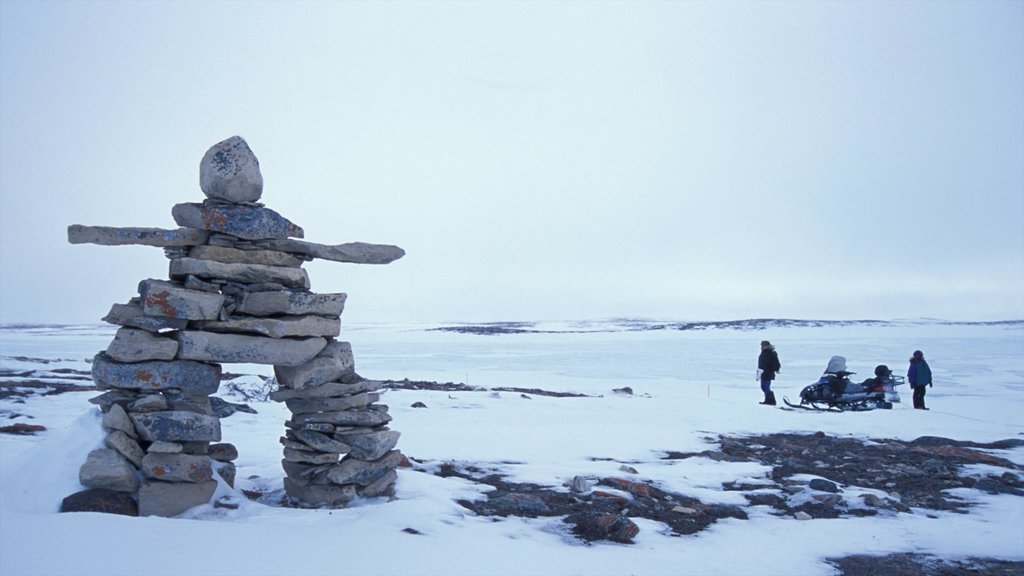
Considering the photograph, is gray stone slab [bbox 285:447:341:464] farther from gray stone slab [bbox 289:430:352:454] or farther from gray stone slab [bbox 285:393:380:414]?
gray stone slab [bbox 285:393:380:414]

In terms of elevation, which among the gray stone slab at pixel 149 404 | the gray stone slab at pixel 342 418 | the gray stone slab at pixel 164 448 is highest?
the gray stone slab at pixel 149 404

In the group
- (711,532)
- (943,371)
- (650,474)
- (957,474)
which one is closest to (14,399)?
(650,474)

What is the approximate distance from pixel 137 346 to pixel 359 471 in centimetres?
242

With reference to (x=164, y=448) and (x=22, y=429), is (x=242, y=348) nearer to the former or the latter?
(x=164, y=448)

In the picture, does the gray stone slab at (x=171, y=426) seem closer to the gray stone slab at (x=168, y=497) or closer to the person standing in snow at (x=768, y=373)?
the gray stone slab at (x=168, y=497)

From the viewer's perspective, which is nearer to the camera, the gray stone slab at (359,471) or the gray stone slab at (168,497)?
the gray stone slab at (168,497)

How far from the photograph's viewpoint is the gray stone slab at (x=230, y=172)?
248 inches

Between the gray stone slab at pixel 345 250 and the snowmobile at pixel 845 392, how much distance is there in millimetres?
13632

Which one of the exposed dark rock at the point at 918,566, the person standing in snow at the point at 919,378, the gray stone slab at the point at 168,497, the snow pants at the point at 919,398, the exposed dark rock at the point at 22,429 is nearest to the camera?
A: the exposed dark rock at the point at 918,566

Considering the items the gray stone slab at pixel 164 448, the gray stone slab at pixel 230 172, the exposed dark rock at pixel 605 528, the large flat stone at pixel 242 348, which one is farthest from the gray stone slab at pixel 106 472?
the exposed dark rock at pixel 605 528

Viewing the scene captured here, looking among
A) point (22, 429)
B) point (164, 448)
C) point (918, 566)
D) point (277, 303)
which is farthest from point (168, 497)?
point (918, 566)

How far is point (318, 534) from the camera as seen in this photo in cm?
553

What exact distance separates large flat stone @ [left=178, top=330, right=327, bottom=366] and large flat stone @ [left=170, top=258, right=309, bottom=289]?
0.54m

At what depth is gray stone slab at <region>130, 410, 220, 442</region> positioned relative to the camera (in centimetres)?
588
